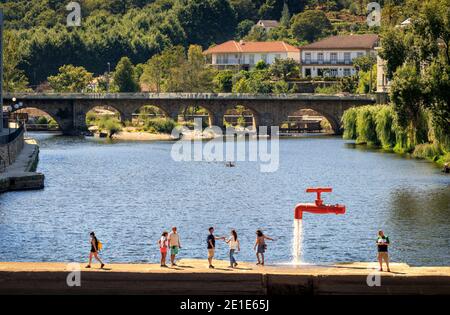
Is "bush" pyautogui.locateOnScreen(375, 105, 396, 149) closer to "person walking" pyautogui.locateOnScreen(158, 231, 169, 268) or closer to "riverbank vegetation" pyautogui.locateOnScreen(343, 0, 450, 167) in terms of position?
"riverbank vegetation" pyautogui.locateOnScreen(343, 0, 450, 167)

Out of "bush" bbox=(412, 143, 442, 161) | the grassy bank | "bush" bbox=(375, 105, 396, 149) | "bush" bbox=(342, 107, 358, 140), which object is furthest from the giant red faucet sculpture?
"bush" bbox=(342, 107, 358, 140)

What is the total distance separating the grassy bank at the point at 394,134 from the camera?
358 ft

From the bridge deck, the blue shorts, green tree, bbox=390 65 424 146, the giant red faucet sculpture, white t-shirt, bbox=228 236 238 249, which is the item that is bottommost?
the blue shorts

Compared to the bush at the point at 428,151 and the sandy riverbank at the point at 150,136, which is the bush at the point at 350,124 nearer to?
the sandy riverbank at the point at 150,136

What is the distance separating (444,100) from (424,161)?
9.00 metres

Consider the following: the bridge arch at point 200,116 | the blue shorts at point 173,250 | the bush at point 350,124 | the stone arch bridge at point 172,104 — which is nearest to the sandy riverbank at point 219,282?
the blue shorts at point 173,250

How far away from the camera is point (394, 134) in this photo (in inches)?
5012

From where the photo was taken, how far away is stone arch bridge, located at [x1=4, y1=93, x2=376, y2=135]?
183 metres

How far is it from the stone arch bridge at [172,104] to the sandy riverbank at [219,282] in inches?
5406

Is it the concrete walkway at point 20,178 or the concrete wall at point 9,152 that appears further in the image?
the concrete wall at point 9,152

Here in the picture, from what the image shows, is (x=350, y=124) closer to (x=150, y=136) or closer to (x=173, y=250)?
(x=150, y=136)

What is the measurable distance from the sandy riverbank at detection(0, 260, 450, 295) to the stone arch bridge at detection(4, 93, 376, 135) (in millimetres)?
137315

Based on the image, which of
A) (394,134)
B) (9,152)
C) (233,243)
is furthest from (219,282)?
(394,134)
